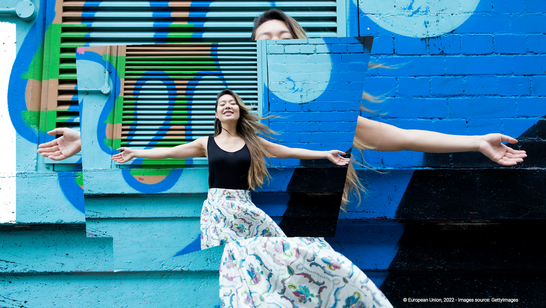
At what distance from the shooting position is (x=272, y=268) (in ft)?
4.09

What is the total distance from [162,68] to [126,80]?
164mm

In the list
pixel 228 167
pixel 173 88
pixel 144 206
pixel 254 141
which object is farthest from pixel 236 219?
pixel 173 88

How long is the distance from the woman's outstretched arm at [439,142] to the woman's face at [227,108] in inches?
29.3

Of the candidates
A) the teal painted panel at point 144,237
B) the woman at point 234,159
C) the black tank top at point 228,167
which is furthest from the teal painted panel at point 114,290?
the black tank top at point 228,167

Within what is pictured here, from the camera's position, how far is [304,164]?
1270 millimetres

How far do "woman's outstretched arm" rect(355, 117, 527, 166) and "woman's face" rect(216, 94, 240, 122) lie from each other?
743 mm

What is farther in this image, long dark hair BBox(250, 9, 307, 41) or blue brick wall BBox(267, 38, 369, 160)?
long dark hair BBox(250, 9, 307, 41)

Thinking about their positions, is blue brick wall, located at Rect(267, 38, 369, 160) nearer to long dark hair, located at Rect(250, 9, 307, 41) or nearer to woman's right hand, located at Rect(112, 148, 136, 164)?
long dark hair, located at Rect(250, 9, 307, 41)

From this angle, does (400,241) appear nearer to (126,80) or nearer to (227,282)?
(227,282)

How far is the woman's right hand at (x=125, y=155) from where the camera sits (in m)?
1.31

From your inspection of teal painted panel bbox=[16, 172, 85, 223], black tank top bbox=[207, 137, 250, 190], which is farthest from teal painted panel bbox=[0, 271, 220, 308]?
black tank top bbox=[207, 137, 250, 190]

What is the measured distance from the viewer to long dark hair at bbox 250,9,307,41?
148cm

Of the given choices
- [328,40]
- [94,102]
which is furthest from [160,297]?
[328,40]

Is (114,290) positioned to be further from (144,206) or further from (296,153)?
(296,153)
